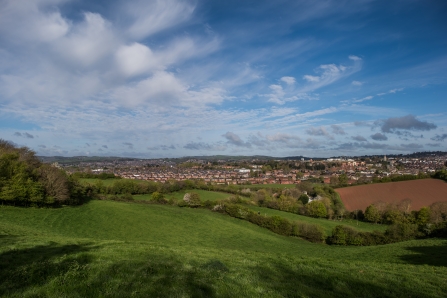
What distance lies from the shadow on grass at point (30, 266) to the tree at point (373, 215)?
64012mm

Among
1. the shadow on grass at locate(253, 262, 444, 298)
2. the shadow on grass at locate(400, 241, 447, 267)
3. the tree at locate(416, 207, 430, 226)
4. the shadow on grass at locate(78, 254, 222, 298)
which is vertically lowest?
the tree at locate(416, 207, 430, 226)

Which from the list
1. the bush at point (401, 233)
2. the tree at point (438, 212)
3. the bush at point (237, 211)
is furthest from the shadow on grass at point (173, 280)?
the tree at point (438, 212)

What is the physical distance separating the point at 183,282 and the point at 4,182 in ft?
129

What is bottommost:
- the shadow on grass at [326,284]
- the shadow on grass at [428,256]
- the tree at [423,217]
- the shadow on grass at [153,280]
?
the tree at [423,217]

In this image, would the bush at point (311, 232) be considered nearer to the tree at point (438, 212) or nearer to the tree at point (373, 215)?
the tree at point (438, 212)

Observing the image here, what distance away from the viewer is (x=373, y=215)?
58.4 meters

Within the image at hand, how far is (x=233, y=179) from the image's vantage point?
5118 inches

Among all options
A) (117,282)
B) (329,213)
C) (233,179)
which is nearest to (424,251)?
(117,282)

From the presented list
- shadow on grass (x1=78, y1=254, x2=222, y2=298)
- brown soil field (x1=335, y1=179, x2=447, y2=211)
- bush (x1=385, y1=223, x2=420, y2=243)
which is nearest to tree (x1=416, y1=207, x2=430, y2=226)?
brown soil field (x1=335, y1=179, x2=447, y2=211)

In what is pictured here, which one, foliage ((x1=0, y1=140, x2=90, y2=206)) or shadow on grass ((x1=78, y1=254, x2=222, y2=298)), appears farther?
foliage ((x1=0, y1=140, x2=90, y2=206))

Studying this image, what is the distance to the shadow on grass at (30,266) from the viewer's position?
619 centimetres

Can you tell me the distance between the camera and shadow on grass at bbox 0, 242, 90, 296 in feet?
20.3

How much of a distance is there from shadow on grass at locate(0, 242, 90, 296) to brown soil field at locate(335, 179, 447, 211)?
69314 mm

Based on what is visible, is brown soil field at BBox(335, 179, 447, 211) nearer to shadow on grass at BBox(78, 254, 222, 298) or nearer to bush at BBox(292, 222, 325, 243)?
bush at BBox(292, 222, 325, 243)
